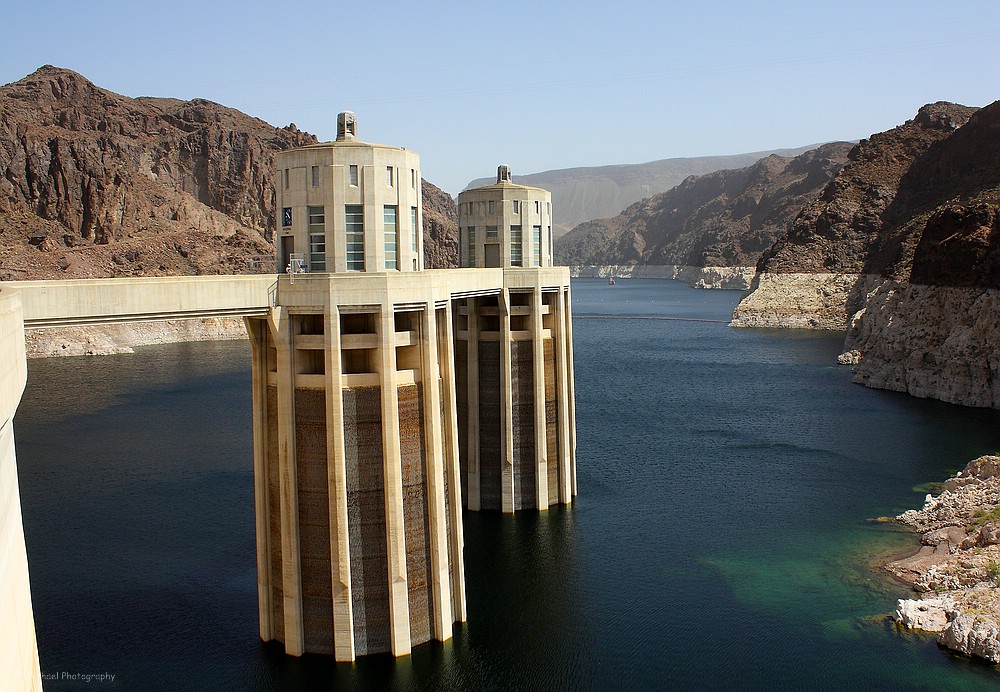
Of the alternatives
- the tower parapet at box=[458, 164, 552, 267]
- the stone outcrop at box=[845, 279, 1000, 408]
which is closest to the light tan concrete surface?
the tower parapet at box=[458, 164, 552, 267]

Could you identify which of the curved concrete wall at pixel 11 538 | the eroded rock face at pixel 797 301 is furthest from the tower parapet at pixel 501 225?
the eroded rock face at pixel 797 301

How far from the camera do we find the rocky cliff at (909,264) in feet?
237

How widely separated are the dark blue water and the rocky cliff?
5971 millimetres

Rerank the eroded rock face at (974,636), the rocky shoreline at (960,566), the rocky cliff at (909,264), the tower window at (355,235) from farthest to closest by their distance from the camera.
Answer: the rocky cliff at (909,264) → the rocky shoreline at (960,566) → the eroded rock face at (974,636) → the tower window at (355,235)

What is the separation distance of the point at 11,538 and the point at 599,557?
24131 mm

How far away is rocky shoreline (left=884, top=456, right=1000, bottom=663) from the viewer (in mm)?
27672

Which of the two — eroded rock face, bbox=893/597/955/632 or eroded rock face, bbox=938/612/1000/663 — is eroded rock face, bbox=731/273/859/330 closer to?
eroded rock face, bbox=893/597/955/632

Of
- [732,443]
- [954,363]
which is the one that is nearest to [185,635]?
[732,443]

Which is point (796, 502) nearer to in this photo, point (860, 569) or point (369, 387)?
point (860, 569)

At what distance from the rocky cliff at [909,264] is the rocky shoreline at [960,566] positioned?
102 ft

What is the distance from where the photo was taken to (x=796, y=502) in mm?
44312

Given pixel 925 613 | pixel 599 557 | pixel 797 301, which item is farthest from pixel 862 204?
pixel 925 613

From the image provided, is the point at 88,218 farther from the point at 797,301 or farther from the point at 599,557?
the point at 599,557

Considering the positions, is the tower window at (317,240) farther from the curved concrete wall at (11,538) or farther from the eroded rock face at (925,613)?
the eroded rock face at (925,613)
